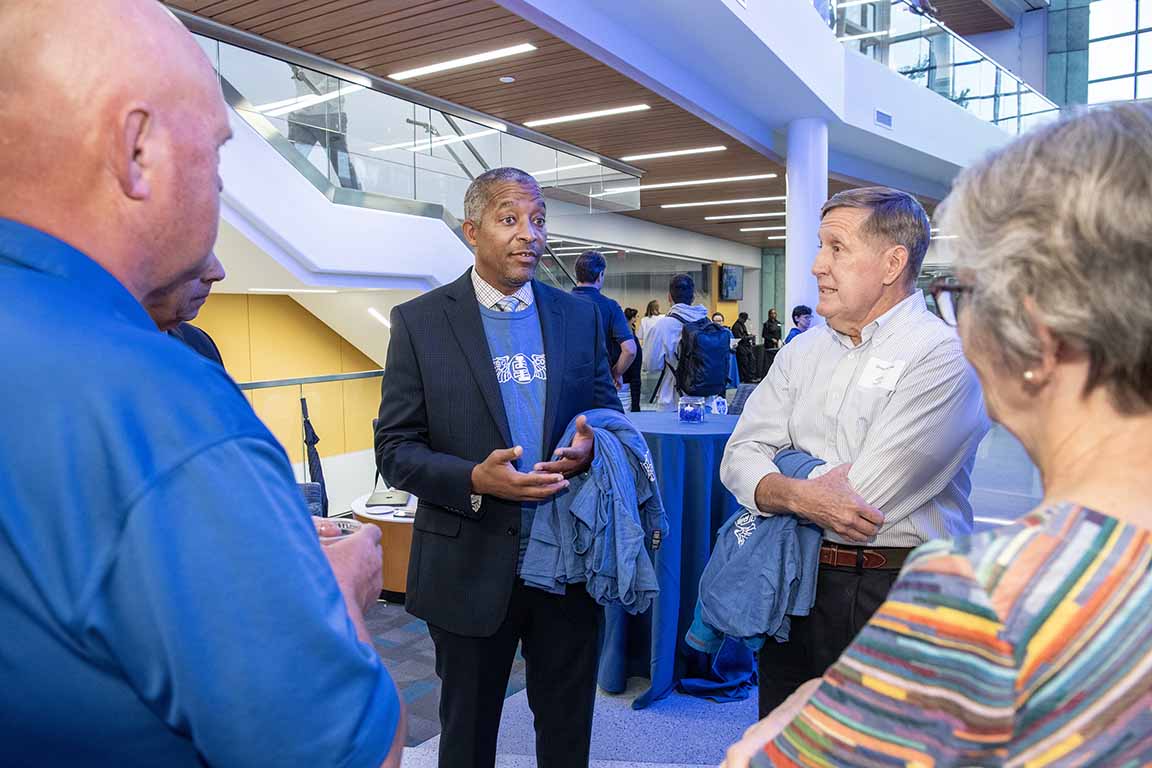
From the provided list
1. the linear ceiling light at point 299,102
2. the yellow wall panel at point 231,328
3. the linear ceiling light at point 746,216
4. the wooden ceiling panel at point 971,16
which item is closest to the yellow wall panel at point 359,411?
the linear ceiling light at point 299,102

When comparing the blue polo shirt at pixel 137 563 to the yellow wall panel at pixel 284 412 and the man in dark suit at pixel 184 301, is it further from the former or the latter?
the yellow wall panel at pixel 284 412

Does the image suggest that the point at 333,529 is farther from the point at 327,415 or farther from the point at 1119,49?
the point at 1119,49

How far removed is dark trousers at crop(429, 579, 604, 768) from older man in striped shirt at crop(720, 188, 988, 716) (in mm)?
484

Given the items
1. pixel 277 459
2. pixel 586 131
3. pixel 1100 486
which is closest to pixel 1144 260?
pixel 1100 486

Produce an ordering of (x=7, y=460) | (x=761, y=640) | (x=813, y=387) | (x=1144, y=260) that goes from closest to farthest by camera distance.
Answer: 1. (x=7, y=460)
2. (x=1144, y=260)
3. (x=761, y=640)
4. (x=813, y=387)

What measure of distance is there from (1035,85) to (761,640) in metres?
25.4

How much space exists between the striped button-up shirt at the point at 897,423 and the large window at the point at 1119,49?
23096mm

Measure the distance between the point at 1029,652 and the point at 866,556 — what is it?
1.26 metres

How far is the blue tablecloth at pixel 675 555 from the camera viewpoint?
3.13 m

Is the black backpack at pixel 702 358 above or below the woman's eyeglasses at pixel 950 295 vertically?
below

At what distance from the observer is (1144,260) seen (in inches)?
27.5

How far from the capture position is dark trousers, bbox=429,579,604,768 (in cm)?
208

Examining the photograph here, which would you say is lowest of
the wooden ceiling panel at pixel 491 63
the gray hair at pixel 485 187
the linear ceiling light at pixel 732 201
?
the gray hair at pixel 485 187

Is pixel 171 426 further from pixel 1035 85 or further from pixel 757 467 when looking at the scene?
pixel 1035 85
